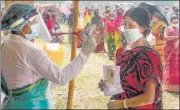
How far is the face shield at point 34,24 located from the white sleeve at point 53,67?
0.55ft

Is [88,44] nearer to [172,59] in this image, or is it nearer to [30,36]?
[30,36]


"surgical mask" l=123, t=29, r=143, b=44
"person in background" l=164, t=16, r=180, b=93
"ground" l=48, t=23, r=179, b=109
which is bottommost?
"ground" l=48, t=23, r=179, b=109

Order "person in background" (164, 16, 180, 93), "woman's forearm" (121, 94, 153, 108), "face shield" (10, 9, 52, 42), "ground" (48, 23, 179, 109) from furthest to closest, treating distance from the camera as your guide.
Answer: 1. "person in background" (164, 16, 180, 93)
2. "ground" (48, 23, 179, 109)
3. "face shield" (10, 9, 52, 42)
4. "woman's forearm" (121, 94, 153, 108)

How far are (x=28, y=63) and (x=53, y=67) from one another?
0.14 m

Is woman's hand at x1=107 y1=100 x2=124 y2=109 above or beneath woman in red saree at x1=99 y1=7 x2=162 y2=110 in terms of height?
beneath

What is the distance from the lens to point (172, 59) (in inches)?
234

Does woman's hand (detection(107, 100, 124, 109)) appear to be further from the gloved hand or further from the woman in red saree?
the gloved hand

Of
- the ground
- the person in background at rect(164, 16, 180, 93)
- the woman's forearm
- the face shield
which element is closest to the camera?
the woman's forearm

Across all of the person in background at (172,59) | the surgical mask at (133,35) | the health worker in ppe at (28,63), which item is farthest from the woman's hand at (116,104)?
the person in background at (172,59)

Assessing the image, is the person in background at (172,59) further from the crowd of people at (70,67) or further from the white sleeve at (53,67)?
the white sleeve at (53,67)

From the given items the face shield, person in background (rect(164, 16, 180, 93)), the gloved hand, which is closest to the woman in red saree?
the gloved hand

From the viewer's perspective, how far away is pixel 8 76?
195 centimetres

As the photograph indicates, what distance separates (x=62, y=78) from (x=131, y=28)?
48cm

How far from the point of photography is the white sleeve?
5.96ft
